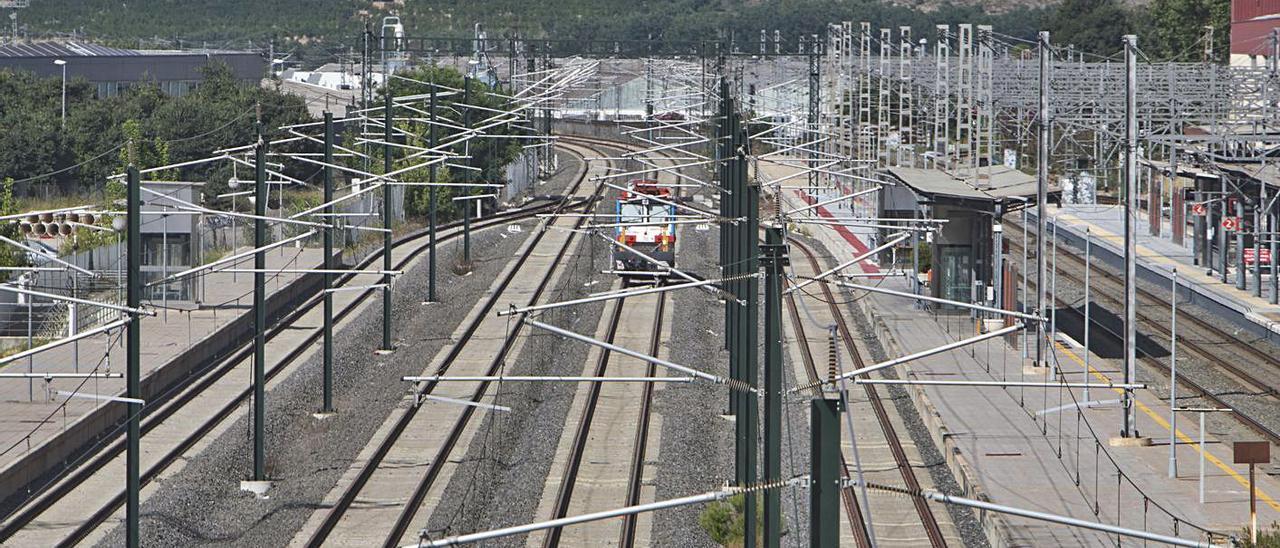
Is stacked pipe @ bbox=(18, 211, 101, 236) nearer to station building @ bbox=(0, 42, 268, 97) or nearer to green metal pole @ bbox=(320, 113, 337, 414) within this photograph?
green metal pole @ bbox=(320, 113, 337, 414)

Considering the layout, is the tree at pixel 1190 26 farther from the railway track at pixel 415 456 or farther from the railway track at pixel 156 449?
the railway track at pixel 156 449

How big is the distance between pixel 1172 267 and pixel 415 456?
28698 mm

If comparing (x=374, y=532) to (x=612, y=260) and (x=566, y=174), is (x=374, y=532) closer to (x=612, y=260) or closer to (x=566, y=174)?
(x=612, y=260)

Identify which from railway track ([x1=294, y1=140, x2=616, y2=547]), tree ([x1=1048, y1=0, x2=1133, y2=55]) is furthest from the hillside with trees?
railway track ([x1=294, y1=140, x2=616, y2=547])

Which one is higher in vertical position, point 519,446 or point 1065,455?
point 1065,455

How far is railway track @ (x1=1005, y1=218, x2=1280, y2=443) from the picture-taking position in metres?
33.1

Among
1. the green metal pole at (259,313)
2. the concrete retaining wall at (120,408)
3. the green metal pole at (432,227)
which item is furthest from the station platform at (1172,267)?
the green metal pole at (259,313)

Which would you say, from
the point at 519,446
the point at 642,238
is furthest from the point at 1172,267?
the point at 519,446

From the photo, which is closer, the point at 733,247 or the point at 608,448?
the point at 608,448

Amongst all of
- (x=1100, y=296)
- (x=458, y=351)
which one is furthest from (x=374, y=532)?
(x=1100, y=296)

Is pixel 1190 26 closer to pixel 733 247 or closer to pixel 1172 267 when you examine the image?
pixel 1172 267

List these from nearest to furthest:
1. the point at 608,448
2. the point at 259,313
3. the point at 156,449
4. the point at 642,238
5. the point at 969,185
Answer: the point at 259,313 → the point at 156,449 → the point at 608,448 → the point at 969,185 → the point at 642,238

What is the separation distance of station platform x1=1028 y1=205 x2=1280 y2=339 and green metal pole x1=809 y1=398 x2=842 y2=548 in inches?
1173

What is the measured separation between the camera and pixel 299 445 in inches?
1138
